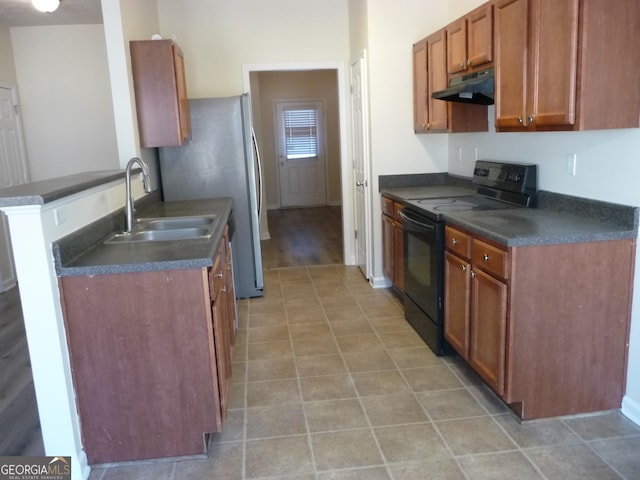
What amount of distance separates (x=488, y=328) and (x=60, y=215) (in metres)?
2.01

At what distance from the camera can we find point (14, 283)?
5184 millimetres

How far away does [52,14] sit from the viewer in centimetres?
483

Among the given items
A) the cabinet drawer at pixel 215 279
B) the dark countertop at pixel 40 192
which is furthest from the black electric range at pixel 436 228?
the dark countertop at pixel 40 192

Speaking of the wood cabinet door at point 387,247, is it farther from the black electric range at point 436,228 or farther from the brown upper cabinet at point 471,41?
the brown upper cabinet at point 471,41

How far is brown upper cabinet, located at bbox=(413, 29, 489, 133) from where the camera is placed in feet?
12.4

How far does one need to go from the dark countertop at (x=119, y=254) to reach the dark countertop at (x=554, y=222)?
1.31 m

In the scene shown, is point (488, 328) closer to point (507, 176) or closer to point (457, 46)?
point (507, 176)

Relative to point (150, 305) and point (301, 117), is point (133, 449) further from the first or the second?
point (301, 117)

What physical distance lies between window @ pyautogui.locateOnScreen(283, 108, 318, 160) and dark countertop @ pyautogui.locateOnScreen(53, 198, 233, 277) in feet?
24.5

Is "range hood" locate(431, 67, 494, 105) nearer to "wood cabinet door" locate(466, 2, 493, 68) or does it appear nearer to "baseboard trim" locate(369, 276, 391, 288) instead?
"wood cabinet door" locate(466, 2, 493, 68)

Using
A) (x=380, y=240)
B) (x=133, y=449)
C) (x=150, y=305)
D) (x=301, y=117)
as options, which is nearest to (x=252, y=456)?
(x=133, y=449)

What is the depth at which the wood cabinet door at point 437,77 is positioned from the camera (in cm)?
375

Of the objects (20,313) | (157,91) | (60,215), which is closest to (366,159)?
(157,91)

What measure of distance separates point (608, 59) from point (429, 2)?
2.44m
